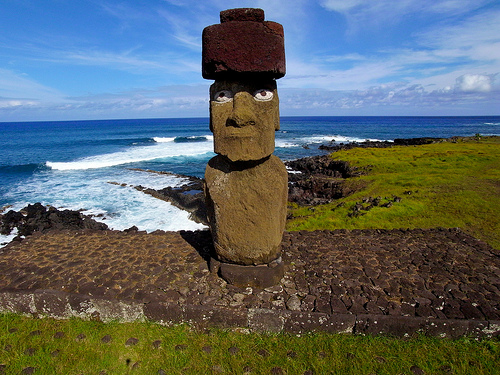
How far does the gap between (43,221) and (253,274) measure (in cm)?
1235

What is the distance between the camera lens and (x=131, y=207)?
16453mm

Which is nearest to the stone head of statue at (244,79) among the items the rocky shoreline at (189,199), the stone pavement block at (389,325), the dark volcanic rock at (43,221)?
the stone pavement block at (389,325)

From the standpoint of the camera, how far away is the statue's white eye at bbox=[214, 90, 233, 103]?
525 centimetres

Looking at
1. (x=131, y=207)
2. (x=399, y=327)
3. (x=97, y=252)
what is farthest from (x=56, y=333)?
(x=131, y=207)

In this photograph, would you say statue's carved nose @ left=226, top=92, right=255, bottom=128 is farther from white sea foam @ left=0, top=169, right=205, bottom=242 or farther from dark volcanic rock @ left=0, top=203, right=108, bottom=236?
dark volcanic rock @ left=0, top=203, right=108, bottom=236

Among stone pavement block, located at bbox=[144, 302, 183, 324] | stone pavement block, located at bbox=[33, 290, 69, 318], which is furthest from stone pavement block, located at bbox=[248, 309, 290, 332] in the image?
stone pavement block, located at bbox=[33, 290, 69, 318]

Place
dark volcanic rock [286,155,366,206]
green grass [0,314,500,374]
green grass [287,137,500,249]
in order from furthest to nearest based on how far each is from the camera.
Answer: dark volcanic rock [286,155,366,206]
green grass [287,137,500,249]
green grass [0,314,500,374]

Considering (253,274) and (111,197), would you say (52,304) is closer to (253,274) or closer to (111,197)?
(253,274)

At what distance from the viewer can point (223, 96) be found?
528 cm

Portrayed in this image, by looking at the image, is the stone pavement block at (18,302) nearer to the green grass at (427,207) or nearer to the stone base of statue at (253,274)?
the stone base of statue at (253,274)

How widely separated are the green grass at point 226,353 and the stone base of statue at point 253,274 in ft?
2.85

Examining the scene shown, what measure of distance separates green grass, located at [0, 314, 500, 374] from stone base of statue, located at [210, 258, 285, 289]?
0.87 meters

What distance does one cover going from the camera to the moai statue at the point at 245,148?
15.6ft

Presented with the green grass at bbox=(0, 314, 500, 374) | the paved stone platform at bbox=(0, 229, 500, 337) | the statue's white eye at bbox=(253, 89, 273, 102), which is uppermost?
the statue's white eye at bbox=(253, 89, 273, 102)
